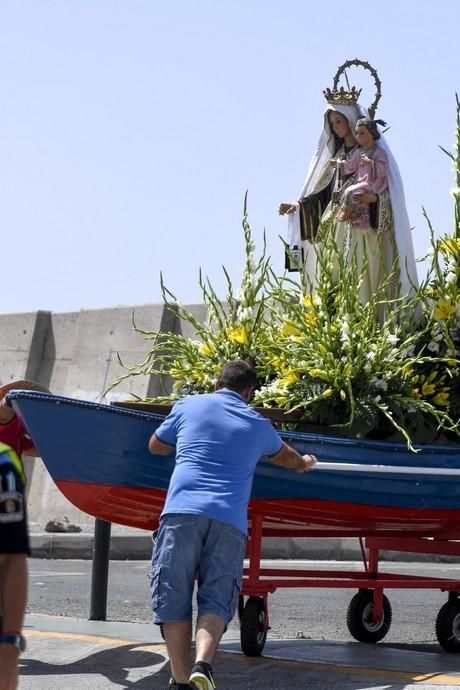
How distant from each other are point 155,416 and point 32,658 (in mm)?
1525

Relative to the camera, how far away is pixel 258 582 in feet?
25.5

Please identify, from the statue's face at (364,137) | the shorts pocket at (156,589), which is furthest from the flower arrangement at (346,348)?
the shorts pocket at (156,589)

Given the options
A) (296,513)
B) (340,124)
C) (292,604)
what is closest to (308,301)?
(296,513)

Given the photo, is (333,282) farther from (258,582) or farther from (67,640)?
(67,640)

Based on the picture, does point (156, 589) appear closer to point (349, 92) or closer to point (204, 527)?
point (204, 527)

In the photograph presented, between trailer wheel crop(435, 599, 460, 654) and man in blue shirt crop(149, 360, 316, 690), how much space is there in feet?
8.76

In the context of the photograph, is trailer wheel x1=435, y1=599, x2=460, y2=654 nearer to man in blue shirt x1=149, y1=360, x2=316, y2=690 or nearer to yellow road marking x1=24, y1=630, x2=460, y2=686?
yellow road marking x1=24, y1=630, x2=460, y2=686

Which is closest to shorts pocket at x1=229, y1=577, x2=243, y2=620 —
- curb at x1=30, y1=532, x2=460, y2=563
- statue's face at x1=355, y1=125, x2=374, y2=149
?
statue's face at x1=355, y1=125, x2=374, y2=149

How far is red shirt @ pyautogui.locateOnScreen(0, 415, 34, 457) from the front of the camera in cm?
750

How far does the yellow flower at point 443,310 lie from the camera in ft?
28.0

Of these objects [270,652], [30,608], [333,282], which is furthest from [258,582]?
[30,608]

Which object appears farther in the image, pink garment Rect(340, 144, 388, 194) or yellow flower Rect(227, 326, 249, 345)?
pink garment Rect(340, 144, 388, 194)

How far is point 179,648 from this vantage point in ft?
20.7

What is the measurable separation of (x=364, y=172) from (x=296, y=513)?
Result: 2.39m
